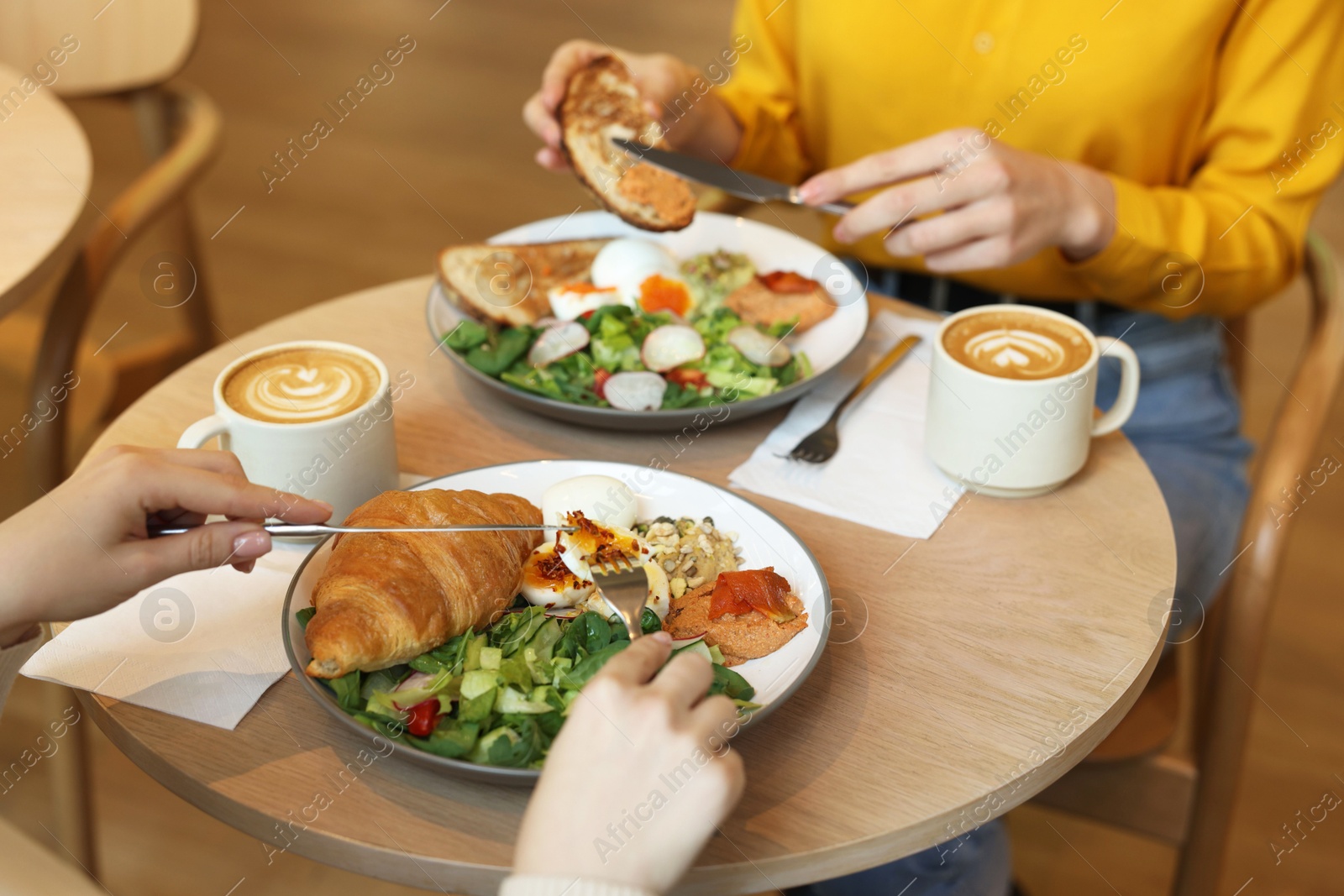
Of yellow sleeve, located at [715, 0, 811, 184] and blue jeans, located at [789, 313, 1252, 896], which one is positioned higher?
yellow sleeve, located at [715, 0, 811, 184]

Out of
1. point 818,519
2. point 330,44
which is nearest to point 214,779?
point 818,519

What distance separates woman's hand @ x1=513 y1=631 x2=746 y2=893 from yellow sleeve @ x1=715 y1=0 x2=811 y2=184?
112 cm

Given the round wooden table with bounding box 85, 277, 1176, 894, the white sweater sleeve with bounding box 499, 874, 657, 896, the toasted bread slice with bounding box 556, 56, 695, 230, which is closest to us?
the white sweater sleeve with bounding box 499, 874, 657, 896

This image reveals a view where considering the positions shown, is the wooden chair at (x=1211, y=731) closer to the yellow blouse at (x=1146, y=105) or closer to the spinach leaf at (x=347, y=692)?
the yellow blouse at (x=1146, y=105)

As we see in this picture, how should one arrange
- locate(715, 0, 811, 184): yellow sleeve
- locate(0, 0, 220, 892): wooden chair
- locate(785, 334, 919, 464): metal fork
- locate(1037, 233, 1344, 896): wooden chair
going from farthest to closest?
locate(715, 0, 811, 184): yellow sleeve
locate(0, 0, 220, 892): wooden chair
locate(1037, 233, 1344, 896): wooden chair
locate(785, 334, 919, 464): metal fork

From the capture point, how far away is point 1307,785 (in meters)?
1.99

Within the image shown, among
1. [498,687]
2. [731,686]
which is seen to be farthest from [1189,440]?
[498,687]

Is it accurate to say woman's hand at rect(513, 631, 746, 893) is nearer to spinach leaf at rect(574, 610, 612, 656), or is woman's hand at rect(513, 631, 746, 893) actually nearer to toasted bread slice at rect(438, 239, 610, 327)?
spinach leaf at rect(574, 610, 612, 656)

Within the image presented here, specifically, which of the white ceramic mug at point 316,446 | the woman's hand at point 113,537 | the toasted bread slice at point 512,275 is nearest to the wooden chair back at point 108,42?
the toasted bread slice at point 512,275

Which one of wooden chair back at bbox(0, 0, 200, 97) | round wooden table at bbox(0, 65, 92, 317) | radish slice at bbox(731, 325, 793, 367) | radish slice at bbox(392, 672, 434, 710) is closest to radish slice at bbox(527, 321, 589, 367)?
radish slice at bbox(731, 325, 793, 367)

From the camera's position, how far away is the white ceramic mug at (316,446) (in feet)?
3.22

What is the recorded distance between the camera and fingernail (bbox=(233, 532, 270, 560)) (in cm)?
82

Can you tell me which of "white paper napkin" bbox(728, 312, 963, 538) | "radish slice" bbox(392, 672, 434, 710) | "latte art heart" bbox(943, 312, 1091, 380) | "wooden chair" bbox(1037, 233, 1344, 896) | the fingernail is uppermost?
the fingernail

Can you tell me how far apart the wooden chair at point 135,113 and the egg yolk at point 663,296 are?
32.2 inches
